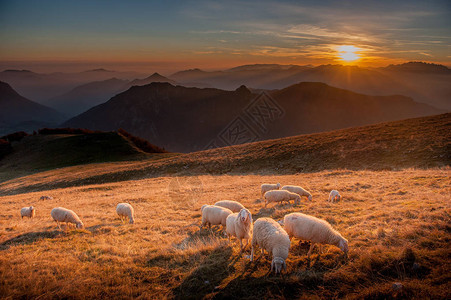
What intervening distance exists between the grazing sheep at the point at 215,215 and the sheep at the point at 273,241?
2981 millimetres

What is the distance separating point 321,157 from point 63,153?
61.9m

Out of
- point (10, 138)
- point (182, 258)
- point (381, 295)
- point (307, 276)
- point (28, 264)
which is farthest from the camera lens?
point (10, 138)

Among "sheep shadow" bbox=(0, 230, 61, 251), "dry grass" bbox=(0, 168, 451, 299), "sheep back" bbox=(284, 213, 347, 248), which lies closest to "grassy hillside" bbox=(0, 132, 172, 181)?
"sheep shadow" bbox=(0, 230, 61, 251)

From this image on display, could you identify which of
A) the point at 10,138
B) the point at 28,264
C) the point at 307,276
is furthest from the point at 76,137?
the point at 307,276

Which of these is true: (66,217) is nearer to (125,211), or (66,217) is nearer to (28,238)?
(28,238)

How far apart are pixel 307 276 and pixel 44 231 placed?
11.8 meters

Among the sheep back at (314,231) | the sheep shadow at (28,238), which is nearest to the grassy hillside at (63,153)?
the sheep shadow at (28,238)

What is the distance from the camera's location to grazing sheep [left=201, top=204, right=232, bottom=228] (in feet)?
34.0

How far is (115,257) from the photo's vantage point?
7523 mm

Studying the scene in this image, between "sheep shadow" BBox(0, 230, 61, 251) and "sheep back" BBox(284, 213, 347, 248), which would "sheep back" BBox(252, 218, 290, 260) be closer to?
"sheep back" BBox(284, 213, 347, 248)

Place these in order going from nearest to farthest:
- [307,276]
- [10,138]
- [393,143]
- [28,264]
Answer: [307,276] → [28,264] → [393,143] → [10,138]

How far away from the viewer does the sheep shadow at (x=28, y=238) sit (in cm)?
950

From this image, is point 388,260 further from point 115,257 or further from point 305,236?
point 115,257

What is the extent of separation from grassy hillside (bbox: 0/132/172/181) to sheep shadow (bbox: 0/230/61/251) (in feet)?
147
